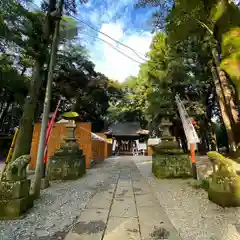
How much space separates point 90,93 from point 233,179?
18.4 m

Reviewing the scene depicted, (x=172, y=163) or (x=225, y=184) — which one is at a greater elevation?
(x=172, y=163)

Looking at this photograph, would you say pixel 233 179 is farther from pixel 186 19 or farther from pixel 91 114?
pixel 91 114

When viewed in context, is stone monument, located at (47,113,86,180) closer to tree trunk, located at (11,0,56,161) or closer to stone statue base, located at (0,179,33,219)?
tree trunk, located at (11,0,56,161)

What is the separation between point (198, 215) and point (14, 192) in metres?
2.81

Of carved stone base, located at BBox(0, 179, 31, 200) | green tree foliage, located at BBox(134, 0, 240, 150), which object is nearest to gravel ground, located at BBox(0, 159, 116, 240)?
carved stone base, located at BBox(0, 179, 31, 200)

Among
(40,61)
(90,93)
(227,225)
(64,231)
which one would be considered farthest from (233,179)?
(90,93)

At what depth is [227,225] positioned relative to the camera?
8.74 ft

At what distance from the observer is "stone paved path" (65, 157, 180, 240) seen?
238cm

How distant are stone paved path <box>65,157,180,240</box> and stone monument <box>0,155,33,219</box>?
3.05 ft

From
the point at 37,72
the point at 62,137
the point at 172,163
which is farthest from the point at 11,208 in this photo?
the point at 62,137

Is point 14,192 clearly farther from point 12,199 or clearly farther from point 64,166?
point 64,166

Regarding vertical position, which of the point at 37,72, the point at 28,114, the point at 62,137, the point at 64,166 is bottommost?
the point at 64,166

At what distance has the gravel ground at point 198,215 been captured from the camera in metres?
2.43

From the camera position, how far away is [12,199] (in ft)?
9.84
